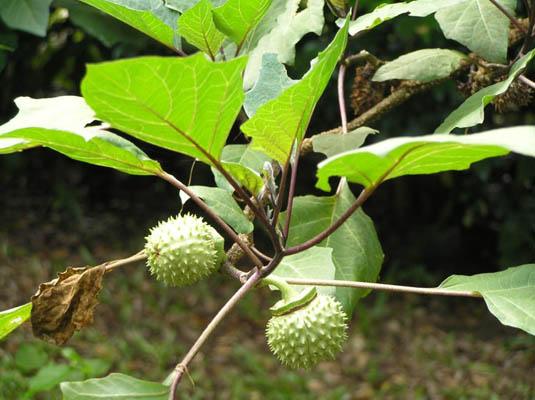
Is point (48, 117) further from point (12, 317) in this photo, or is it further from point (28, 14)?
point (28, 14)

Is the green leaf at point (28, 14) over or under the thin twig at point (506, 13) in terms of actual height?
under

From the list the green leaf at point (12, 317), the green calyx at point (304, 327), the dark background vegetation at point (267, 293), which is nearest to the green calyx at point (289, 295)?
the green calyx at point (304, 327)

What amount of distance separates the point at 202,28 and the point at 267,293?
3299mm

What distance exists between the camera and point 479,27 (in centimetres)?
93

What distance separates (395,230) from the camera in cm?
454

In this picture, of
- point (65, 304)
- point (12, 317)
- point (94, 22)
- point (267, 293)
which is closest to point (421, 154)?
point (65, 304)

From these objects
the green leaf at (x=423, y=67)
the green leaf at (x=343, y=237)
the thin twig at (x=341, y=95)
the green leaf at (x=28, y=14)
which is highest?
the green leaf at (x=28, y=14)

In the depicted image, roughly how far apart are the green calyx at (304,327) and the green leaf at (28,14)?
106 centimetres

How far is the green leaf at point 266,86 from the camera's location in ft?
2.51

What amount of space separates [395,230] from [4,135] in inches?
161

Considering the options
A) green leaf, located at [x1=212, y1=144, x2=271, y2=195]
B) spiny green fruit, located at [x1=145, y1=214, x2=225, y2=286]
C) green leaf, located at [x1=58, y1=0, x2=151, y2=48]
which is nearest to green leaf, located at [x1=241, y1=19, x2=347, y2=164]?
green leaf, located at [x1=212, y1=144, x2=271, y2=195]

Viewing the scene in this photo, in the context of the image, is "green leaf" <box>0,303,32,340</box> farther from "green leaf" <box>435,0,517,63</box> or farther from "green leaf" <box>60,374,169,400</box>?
"green leaf" <box>435,0,517,63</box>

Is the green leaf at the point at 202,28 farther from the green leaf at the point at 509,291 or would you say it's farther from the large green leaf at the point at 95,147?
the green leaf at the point at 509,291

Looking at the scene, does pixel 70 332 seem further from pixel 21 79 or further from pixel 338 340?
pixel 21 79
